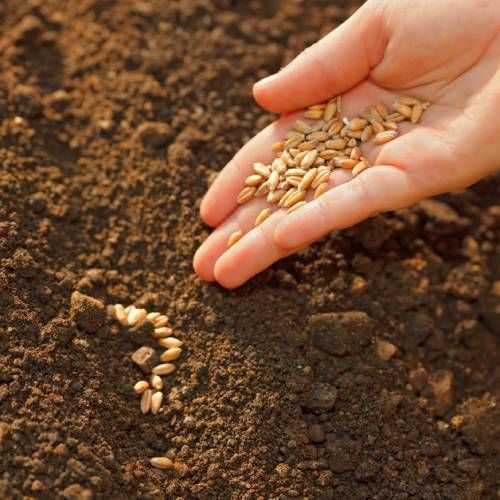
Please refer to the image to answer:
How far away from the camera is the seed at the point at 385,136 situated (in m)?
3.26

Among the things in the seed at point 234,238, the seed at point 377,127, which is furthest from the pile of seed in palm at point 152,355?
the seed at point 377,127

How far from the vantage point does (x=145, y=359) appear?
3135mm

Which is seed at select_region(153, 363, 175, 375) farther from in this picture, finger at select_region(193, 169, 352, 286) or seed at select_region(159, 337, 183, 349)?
finger at select_region(193, 169, 352, 286)

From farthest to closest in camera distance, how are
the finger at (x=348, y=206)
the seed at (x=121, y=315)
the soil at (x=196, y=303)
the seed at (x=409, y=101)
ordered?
the seed at (x=409, y=101) < the seed at (x=121, y=315) < the finger at (x=348, y=206) < the soil at (x=196, y=303)

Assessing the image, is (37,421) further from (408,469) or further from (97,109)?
(97,109)

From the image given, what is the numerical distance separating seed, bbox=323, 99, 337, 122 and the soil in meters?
0.54

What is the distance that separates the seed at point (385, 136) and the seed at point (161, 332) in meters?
1.26

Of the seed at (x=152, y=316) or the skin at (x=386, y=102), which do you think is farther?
the seed at (x=152, y=316)

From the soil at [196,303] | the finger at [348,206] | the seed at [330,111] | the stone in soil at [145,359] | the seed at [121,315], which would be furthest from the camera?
the seed at [330,111]

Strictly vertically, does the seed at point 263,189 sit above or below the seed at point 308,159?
below

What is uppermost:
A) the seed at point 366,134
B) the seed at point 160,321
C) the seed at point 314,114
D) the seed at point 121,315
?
the seed at point 314,114

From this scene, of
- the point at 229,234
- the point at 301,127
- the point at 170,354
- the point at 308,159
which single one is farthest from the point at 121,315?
the point at 301,127

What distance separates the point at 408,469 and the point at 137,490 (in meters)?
1.12

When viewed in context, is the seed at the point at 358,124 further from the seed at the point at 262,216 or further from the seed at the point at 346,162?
the seed at the point at 262,216
